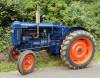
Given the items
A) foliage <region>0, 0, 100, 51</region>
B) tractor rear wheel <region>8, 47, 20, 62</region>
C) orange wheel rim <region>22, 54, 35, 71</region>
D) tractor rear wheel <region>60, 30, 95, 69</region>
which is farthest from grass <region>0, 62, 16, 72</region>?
foliage <region>0, 0, 100, 51</region>

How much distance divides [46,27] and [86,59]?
1368 millimetres

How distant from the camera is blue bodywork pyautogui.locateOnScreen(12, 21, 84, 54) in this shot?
8.70 m

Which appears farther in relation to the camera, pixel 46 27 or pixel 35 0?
pixel 35 0

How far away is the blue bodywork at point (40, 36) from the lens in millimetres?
8703

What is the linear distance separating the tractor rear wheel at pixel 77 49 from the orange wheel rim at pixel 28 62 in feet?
2.77

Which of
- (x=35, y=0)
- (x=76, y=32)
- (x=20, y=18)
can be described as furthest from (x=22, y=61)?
(x=35, y=0)

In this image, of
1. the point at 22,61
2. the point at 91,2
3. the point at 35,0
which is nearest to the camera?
the point at 22,61

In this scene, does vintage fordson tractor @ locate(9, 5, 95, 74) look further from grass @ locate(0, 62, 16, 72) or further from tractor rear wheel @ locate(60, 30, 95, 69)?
grass @ locate(0, 62, 16, 72)

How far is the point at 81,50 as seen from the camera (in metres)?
9.26

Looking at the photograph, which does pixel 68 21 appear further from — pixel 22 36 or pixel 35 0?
pixel 22 36

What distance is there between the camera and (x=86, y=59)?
30.5ft

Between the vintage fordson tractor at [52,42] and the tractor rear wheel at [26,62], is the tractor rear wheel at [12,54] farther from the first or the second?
the tractor rear wheel at [26,62]

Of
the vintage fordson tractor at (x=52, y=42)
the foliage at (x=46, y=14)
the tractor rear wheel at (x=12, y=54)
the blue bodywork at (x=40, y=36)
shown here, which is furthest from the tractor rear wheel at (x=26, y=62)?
the foliage at (x=46, y=14)

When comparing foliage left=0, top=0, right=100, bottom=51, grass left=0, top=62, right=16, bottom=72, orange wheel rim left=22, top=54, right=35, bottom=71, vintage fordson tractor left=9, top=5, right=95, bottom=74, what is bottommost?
→ grass left=0, top=62, right=16, bottom=72
